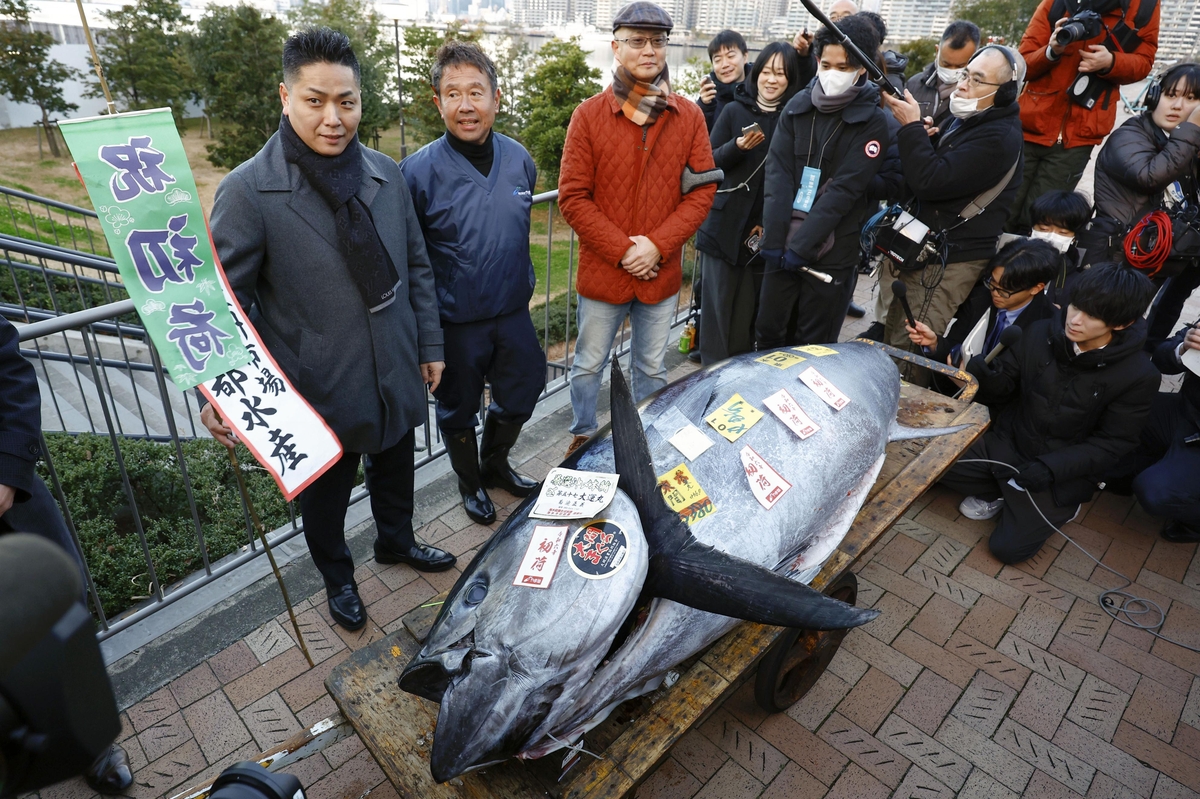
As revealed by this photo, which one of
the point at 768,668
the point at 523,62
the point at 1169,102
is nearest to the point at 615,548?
the point at 768,668

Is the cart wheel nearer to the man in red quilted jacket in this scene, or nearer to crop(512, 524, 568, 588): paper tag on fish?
crop(512, 524, 568, 588): paper tag on fish

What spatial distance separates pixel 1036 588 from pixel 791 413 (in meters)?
2.09

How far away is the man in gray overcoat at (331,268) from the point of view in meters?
2.29

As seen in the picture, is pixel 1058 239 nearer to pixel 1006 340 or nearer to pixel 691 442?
pixel 1006 340

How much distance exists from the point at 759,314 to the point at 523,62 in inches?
841

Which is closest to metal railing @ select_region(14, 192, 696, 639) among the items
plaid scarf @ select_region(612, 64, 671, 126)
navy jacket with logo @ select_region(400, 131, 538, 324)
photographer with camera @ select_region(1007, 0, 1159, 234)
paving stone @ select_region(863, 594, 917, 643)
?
navy jacket with logo @ select_region(400, 131, 538, 324)

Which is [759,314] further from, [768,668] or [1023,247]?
[768,668]

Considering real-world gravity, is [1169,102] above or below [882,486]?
above

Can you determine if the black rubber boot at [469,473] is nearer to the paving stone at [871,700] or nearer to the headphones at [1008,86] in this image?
the paving stone at [871,700]

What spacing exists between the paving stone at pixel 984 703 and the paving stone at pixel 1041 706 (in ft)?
0.15

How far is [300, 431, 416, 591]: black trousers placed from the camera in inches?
109

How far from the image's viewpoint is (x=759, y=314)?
4.52m

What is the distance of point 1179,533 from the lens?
390 centimetres

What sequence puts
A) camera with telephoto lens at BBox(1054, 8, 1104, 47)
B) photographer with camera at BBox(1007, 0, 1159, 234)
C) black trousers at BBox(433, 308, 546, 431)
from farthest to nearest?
photographer with camera at BBox(1007, 0, 1159, 234)
camera with telephoto lens at BBox(1054, 8, 1104, 47)
black trousers at BBox(433, 308, 546, 431)
